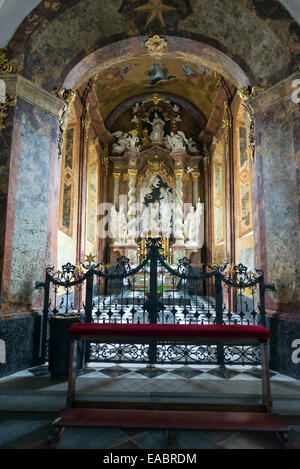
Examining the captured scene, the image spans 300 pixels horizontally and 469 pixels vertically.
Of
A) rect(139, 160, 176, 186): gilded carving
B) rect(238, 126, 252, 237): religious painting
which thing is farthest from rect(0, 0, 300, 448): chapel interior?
rect(139, 160, 176, 186): gilded carving

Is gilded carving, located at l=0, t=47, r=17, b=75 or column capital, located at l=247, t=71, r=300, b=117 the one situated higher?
gilded carving, located at l=0, t=47, r=17, b=75

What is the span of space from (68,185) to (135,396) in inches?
263

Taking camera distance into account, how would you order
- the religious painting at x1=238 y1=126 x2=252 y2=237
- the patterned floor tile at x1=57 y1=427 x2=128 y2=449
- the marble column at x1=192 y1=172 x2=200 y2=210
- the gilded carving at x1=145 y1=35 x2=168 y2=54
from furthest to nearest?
the marble column at x1=192 y1=172 x2=200 y2=210, the religious painting at x1=238 y1=126 x2=252 y2=237, the gilded carving at x1=145 y1=35 x2=168 y2=54, the patterned floor tile at x1=57 y1=427 x2=128 y2=449

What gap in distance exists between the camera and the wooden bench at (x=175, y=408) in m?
2.67

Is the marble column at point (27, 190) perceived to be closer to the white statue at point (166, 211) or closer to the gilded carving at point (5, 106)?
the gilded carving at point (5, 106)

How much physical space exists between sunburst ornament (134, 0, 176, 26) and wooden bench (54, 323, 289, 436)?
17.5ft

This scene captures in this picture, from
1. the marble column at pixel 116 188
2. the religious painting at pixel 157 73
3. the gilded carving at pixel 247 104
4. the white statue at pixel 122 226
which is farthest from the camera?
the marble column at pixel 116 188

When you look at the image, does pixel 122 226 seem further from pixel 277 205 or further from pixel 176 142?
pixel 277 205

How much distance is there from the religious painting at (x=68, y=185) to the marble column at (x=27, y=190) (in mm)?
3366

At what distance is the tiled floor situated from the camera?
272cm

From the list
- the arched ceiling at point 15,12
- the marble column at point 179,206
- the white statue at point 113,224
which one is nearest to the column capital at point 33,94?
the arched ceiling at point 15,12

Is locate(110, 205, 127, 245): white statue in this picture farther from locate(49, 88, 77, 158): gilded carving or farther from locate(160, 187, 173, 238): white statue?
locate(49, 88, 77, 158): gilded carving
